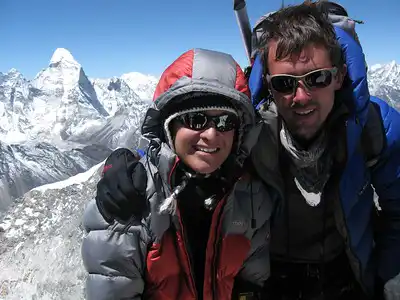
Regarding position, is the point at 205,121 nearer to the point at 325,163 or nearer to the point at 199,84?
the point at 199,84

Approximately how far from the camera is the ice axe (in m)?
5.00

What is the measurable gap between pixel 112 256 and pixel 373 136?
9.34 feet

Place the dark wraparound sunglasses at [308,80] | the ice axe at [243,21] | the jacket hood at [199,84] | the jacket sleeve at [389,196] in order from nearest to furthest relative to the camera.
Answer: the jacket hood at [199,84], the dark wraparound sunglasses at [308,80], the jacket sleeve at [389,196], the ice axe at [243,21]

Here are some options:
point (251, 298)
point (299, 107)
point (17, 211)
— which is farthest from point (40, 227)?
point (299, 107)

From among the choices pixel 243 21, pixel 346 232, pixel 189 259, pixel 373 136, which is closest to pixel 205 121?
pixel 189 259

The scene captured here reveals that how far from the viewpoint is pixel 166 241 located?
380 centimetres

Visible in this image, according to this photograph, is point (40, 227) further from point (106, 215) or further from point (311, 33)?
point (311, 33)

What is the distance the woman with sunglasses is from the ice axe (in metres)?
1.56

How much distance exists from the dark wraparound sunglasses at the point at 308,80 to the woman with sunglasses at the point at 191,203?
37cm

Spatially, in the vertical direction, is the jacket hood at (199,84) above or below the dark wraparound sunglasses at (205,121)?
above

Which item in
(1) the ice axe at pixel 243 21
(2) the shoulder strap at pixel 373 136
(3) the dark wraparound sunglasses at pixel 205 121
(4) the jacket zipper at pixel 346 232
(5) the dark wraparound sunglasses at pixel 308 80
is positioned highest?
(1) the ice axe at pixel 243 21

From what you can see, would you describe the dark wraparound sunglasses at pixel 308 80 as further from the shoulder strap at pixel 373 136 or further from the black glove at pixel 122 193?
the black glove at pixel 122 193

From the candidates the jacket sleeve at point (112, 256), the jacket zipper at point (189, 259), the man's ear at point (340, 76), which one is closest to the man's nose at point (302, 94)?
the man's ear at point (340, 76)

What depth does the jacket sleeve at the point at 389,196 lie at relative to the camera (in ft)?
13.4
